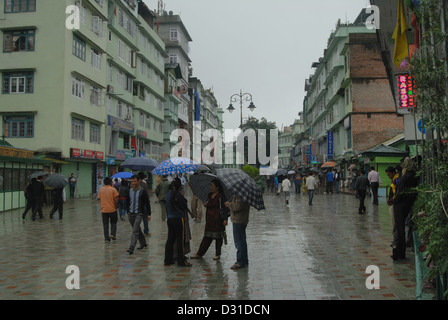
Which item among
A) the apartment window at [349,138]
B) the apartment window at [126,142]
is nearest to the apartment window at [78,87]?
the apartment window at [126,142]

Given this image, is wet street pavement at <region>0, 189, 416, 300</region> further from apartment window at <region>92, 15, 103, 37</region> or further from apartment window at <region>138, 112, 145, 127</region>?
apartment window at <region>138, 112, 145, 127</region>

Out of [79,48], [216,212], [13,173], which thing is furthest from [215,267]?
[79,48]

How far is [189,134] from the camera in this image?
67500 millimetres

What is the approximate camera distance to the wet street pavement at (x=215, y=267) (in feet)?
20.3

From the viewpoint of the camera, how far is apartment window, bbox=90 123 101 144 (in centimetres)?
3289

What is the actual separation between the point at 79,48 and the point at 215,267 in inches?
1036

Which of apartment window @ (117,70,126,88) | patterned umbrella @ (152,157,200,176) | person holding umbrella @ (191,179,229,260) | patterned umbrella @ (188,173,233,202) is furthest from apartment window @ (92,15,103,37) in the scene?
person holding umbrella @ (191,179,229,260)

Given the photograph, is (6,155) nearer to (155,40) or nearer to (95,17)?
(95,17)

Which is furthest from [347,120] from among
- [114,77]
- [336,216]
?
[336,216]

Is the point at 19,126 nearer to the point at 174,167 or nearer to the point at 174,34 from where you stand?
the point at 174,167

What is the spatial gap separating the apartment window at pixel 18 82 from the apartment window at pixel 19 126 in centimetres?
179

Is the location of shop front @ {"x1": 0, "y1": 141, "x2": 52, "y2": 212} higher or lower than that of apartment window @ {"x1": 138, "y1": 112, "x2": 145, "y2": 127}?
lower

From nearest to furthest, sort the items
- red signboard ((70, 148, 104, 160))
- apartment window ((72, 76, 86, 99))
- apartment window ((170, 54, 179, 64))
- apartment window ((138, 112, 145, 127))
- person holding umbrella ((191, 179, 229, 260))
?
person holding umbrella ((191, 179, 229, 260)) < red signboard ((70, 148, 104, 160)) < apartment window ((72, 76, 86, 99)) < apartment window ((138, 112, 145, 127)) < apartment window ((170, 54, 179, 64))

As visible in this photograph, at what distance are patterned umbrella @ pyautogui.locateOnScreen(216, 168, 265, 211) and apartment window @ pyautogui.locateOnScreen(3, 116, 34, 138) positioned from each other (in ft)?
79.0
